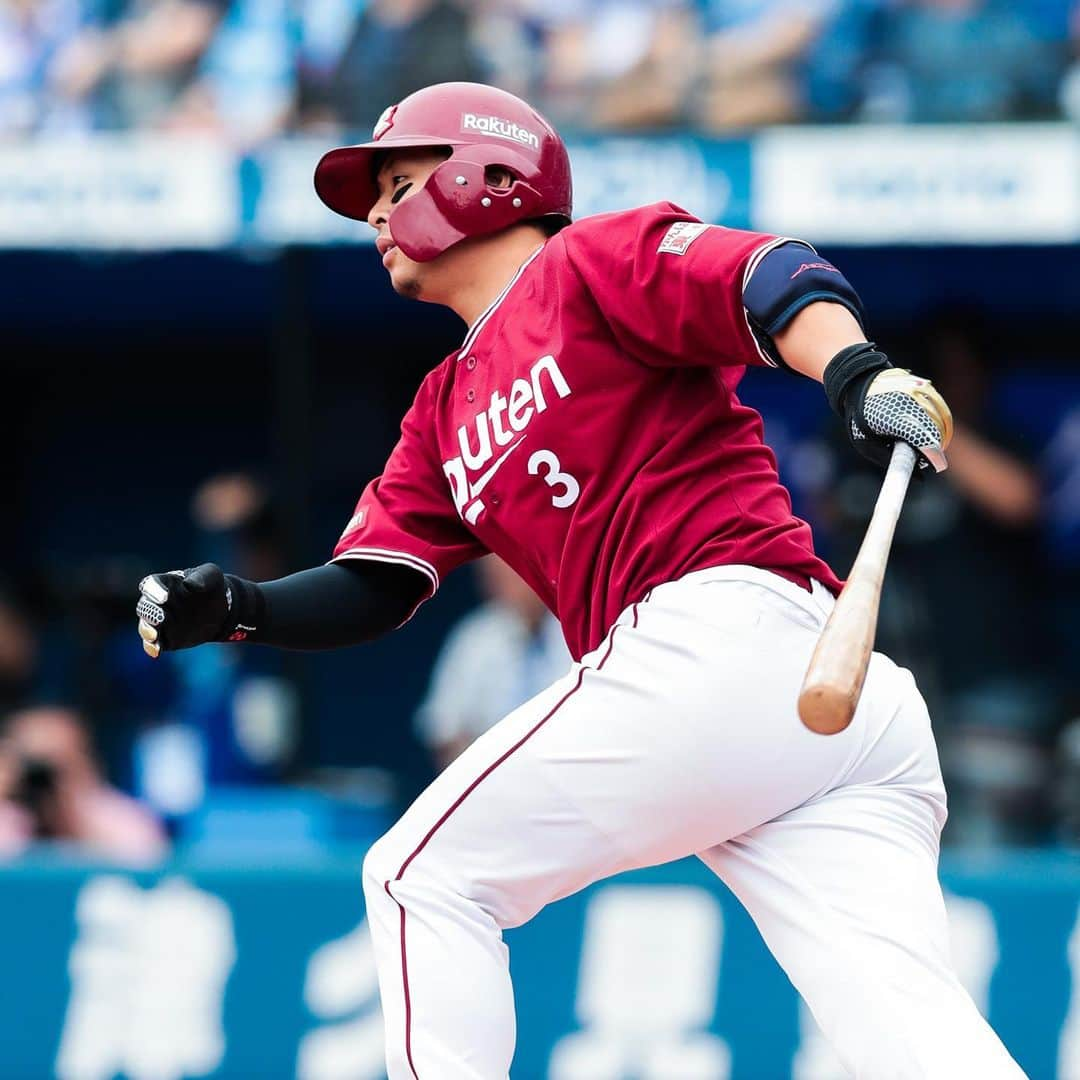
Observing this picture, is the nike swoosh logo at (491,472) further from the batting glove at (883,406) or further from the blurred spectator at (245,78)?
the blurred spectator at (245,78)

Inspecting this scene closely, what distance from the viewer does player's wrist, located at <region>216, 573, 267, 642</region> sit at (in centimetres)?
293

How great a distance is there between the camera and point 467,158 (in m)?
2.91

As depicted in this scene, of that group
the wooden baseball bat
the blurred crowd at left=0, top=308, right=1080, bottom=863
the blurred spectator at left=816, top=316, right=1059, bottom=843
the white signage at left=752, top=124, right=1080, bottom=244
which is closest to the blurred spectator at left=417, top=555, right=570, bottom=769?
the blurred crowd at left=0, top=308, right=1080, bottom=863

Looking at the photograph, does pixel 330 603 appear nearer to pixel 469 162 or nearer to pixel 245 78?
pixel 469 162

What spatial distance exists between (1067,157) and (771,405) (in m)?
2.14

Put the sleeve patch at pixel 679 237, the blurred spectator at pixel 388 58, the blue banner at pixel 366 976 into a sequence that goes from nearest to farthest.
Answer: the sleeve patch at pixel 679 237, the blue banner at pixel 366 976, the blurred spectator at pixel 388 58

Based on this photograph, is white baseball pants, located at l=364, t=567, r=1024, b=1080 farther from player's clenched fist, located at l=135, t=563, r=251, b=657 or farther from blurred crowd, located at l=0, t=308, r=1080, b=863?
blurred crowd, located at l=0, t=308, r=1080, b=863

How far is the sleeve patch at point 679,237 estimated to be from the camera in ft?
8.52

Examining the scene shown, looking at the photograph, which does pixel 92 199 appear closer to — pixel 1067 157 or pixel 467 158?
pixel 1067 157

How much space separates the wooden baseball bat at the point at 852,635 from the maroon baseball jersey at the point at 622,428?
323mm

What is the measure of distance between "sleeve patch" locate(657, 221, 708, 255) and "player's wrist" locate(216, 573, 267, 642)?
81cm

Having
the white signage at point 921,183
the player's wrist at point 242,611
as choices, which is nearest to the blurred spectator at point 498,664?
the white signage at point 921,183

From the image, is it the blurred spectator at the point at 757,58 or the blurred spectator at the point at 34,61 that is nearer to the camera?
the blurred spectator at the point at 757,58

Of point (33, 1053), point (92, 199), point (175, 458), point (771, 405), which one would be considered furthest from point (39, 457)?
point (33, 1053)
